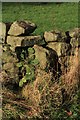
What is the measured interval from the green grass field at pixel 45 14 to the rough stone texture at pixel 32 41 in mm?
1837

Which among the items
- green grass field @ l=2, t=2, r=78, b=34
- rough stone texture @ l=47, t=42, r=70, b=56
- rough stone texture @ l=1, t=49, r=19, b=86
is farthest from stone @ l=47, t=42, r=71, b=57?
green grass field @ l=2, t=2, r=78, b=34

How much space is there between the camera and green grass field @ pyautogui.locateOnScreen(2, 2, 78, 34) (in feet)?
32.1

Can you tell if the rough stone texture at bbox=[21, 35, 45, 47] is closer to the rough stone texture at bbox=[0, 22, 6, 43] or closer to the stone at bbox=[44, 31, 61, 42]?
the stone at bbox=[44, 31, 61, 42]

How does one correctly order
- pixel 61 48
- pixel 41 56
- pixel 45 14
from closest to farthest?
pixel 41 56 < pixel 61 48 < pixel 45 14

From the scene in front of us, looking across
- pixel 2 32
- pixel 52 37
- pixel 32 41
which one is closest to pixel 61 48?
pixel 52 37

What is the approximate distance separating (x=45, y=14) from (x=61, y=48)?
4.01m

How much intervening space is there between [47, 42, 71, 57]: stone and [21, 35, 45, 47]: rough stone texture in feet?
0.65

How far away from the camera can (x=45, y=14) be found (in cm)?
1080

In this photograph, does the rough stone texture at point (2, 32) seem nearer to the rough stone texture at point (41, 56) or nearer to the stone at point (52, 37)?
the rough stone texture at point (41, 56)

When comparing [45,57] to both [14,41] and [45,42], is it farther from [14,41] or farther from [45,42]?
[14,41]

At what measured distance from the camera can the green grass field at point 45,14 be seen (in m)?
9.78

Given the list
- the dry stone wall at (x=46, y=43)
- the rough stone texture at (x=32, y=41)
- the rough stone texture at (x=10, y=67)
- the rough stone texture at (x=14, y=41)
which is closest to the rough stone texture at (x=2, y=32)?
the dry stone wall at (x=46, y=43)

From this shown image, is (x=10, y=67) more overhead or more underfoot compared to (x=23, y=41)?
more underfoot

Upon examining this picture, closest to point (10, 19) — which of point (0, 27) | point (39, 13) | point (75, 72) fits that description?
point (39, 13)
